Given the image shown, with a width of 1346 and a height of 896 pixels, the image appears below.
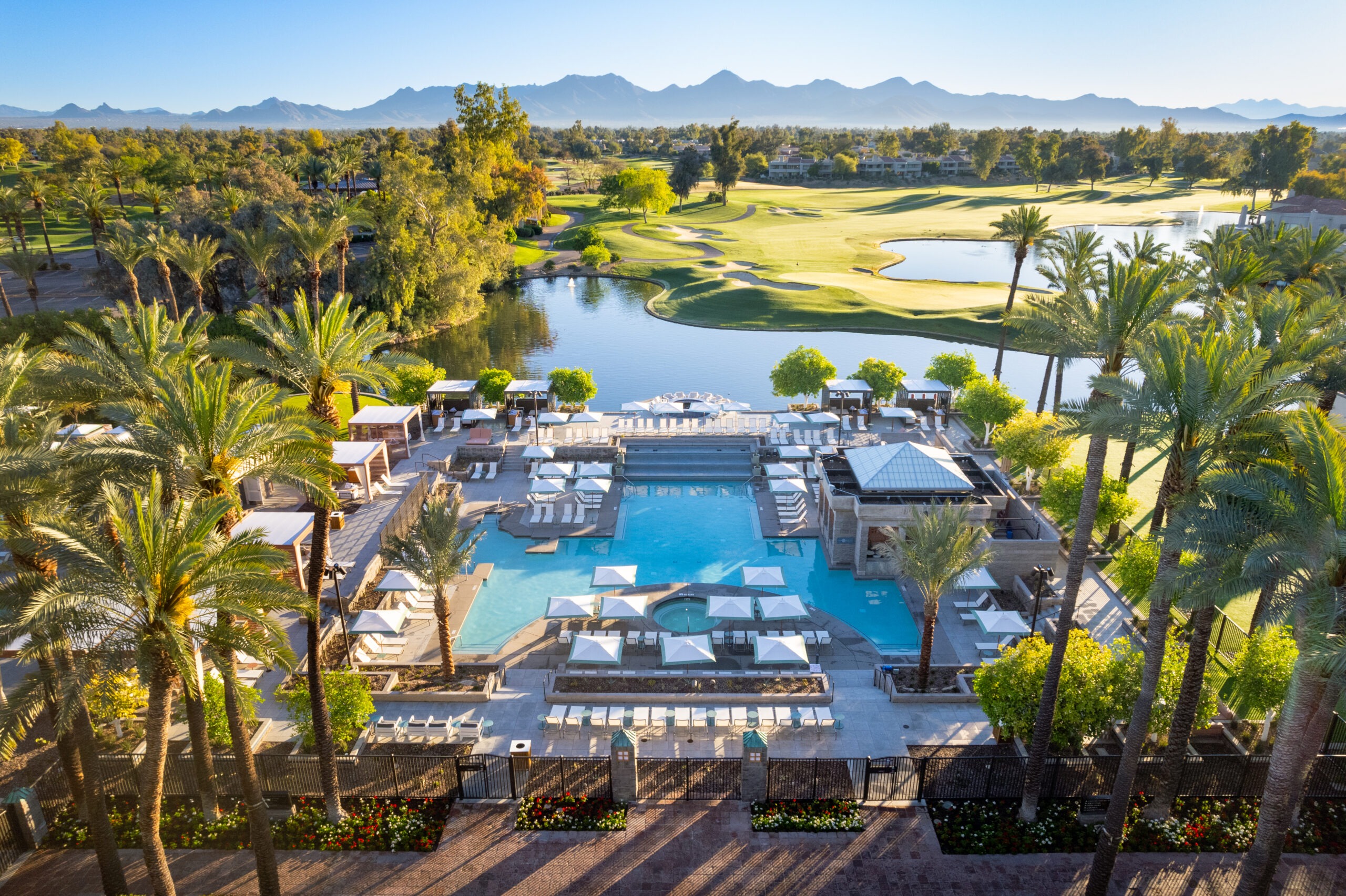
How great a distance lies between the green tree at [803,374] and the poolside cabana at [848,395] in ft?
1.89

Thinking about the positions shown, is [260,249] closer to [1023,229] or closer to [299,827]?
[299,827]

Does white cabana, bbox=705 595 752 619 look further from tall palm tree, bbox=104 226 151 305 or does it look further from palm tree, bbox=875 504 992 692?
tall palm tree, bbox=104 226 151 305

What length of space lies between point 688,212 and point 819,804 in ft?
411

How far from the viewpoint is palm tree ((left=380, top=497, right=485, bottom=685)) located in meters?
22.0

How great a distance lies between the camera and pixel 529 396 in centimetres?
4469

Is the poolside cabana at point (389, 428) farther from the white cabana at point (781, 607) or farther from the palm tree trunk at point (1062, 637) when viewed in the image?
the palm tree trunk at point (1062, 637)

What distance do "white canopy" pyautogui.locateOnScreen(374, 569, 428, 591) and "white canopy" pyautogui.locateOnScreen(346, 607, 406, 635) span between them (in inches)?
59.2

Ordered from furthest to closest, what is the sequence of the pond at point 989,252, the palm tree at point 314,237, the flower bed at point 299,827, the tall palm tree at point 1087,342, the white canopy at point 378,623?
1. the pond at point 989,252
2. the palm tree at point 314,237
3. the white canopy at point 378,623
4. the flower bed at point 299,827
5. the tall palm tree at point 1087,342

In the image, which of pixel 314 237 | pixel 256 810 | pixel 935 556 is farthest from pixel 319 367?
pixel 314 237

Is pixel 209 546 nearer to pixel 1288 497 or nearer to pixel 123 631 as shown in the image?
pixel 123 631

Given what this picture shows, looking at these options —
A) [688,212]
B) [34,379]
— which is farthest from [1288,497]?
[688,212]

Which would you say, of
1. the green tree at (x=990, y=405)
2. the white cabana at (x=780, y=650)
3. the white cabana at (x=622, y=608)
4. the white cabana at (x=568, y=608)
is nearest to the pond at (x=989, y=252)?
the green tree at (x=990, y=405)

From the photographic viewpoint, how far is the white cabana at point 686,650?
2248 cm

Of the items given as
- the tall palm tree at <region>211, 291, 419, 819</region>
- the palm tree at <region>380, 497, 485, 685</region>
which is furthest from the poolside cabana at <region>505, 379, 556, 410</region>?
the tall palm tree at <region>211, 291, 419, 819</region>
